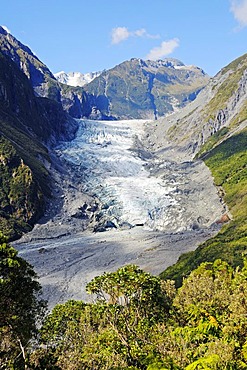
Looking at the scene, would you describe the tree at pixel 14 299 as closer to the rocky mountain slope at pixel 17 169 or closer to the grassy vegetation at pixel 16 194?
the rocky mountain slope at pixel 17 169

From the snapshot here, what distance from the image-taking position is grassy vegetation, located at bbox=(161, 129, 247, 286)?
6564cm

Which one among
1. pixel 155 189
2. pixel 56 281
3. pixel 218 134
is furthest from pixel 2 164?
pixel 218 134

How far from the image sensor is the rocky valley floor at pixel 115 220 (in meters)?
81.9

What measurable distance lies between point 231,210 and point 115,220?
33157 mm

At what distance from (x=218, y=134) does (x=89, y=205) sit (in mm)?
88197

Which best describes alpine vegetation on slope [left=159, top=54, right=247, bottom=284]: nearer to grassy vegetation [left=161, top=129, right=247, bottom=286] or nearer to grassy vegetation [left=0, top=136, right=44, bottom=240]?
grassy vegetation [left=161, top=129, right=247, bottom=286]

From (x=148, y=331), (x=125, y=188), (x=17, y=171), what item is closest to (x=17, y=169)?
(x=17, y=171)

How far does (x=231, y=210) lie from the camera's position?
356 feet

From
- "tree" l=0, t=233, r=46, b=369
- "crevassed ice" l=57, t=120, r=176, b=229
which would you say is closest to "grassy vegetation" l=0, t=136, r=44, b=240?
"crevassed ice" l=57, t=120, r=176, b=229

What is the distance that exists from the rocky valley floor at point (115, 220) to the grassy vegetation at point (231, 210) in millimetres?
4415

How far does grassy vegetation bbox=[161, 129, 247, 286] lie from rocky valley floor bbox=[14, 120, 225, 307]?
4.42 metres

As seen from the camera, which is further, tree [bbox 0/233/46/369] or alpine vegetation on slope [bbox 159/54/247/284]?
alpine vegetation on slope [bbox 159/54/247/284]

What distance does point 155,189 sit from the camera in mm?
144250

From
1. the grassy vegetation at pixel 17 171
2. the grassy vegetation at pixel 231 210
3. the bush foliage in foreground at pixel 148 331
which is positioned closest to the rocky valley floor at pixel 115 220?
the grassy vegetation at pixel 231 210
